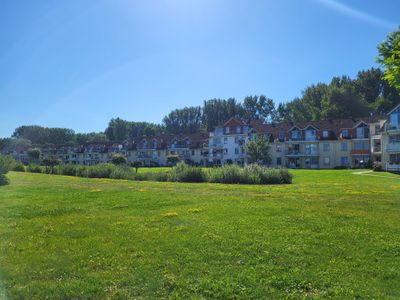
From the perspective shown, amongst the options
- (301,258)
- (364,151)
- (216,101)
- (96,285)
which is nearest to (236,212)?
(301,258)

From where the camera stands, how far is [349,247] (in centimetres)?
743

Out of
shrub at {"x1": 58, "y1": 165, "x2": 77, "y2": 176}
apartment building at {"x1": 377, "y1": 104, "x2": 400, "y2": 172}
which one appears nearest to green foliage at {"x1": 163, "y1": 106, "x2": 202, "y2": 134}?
apartment building at {"x1": 377, "y1": 104, "x2": 400, "y2": 172}

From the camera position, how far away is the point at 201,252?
23.0ft

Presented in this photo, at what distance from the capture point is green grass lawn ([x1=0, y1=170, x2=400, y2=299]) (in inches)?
215

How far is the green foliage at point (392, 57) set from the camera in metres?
9.64

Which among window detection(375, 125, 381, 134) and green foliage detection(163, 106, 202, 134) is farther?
green foliage detection(163, 106, 202, 134)

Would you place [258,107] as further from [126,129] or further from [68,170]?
[68,170]

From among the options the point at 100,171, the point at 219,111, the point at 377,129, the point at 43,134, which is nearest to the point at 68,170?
the point at 100,171

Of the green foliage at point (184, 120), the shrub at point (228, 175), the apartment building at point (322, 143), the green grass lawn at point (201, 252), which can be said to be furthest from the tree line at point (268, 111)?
the green grass lawn at point (201, 252)

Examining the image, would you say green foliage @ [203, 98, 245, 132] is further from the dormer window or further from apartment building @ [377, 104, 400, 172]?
apartment building @ [377, 104, 400, 172]

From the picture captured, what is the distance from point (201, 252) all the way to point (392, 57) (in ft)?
23.1

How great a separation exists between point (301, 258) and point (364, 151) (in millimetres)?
59811

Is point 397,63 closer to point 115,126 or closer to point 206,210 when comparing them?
point 206,210

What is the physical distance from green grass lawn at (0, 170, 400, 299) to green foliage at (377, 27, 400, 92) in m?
3.94
